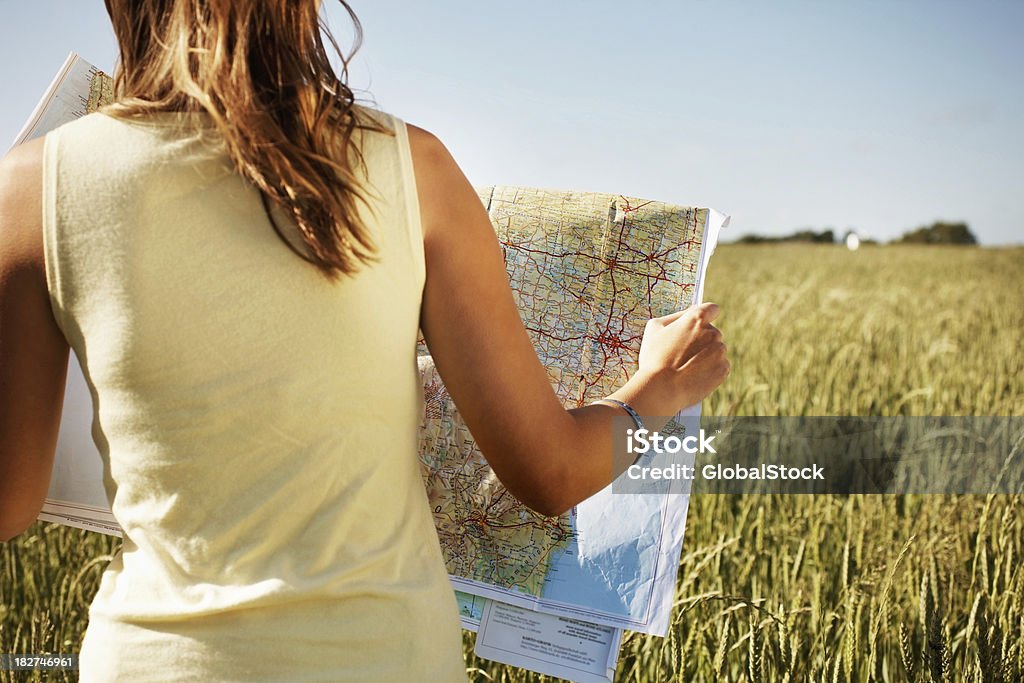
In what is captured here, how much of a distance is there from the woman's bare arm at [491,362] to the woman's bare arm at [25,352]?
406 mm

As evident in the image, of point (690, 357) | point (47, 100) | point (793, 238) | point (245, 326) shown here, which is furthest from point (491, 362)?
point (793, 238)

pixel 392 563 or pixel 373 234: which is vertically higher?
pixel 373 234

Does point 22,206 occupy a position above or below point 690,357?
above

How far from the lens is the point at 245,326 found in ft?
3.09

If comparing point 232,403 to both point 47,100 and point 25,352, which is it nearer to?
point 25,352

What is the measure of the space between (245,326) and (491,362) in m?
0.29

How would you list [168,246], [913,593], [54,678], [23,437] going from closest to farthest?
[168,246], [23,437], [54,678], [913,593]

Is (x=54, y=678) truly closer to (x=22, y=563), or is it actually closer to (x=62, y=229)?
(x=22, y=563)

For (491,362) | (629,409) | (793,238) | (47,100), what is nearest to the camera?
(491,362)

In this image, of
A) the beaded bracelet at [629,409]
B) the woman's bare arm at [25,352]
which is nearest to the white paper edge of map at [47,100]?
the woman's bare arm at [25,352]

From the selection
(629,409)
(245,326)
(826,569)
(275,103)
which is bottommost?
(826,569)

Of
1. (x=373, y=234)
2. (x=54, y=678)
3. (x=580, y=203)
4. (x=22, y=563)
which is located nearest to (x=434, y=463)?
(x=580, y=203)

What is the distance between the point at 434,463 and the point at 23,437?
2.40ft

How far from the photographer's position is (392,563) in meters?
1.03
